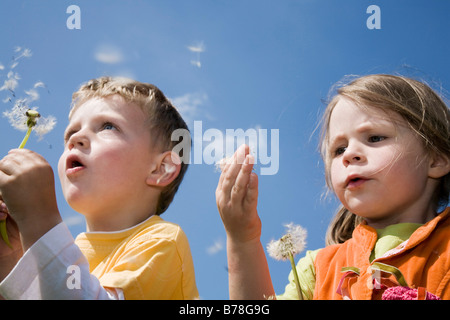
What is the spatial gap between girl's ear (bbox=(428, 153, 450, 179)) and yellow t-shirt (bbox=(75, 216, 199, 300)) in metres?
0.99

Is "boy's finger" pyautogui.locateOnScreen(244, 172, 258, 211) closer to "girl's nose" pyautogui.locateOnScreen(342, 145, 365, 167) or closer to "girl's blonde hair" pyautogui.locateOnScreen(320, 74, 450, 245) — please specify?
"girl's nose" pyautogui.locateOnScreen(342, 145, 365, 167)

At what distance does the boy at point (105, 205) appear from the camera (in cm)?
131

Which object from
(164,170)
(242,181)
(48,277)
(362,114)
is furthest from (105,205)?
(362,114)

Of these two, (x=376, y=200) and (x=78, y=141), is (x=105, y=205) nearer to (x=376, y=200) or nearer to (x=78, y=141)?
(x=78, y=141)

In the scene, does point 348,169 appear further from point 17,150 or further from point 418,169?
point 17,150

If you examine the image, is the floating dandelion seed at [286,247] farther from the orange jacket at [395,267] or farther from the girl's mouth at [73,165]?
the girl's mouth at [73,165]

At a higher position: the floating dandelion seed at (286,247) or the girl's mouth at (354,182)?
the girl's mouth at (354,182)

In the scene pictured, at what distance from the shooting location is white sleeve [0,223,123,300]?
1.28 meters

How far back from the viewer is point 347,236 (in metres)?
2.05

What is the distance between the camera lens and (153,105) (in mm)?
2080

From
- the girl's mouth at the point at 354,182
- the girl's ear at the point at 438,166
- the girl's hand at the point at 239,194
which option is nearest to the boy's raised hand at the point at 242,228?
the girl's hand at the point at 239,194

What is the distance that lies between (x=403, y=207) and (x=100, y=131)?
1.23 meters

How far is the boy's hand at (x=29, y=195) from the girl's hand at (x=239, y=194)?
0.55 metres
